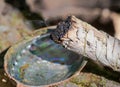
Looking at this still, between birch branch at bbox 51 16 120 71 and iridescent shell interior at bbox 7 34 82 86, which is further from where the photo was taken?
iridescent shell interior at bbox 7 34 82 86

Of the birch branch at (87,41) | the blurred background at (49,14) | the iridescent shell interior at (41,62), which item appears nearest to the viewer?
the birch branch at (87,41)

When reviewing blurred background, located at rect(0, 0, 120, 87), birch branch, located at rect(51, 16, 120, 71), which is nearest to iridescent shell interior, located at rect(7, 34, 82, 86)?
birch branch, located at rect(51, 16, 120, 71)

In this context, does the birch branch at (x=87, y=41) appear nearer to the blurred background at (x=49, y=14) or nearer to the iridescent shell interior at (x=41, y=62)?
the iridescent shell interior at (x=41, y=62)

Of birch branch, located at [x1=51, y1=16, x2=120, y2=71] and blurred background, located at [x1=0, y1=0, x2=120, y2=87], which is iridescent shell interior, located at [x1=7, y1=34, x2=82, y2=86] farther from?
blurred background, located at [x1=0, y1=0, x2=120, y2=87]

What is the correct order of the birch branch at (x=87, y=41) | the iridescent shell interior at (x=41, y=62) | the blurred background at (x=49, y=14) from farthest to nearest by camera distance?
the blurred background at (x=49, y=14) < the iridescent shell interior at (x=41, y=62) < the birch branch at (x=87, y=41)

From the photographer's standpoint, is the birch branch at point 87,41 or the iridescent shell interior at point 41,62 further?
the iridescent shell interior at point 41,62

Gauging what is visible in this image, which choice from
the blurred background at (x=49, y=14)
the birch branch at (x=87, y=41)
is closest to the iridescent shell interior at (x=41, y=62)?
the birch branch at (x=87, y=41)

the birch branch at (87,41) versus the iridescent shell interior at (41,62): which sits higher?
the birch branch at (87,41)

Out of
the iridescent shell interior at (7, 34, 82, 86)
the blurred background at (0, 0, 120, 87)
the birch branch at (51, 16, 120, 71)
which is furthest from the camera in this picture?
the blurred background at (0, 0, 120, 87)
